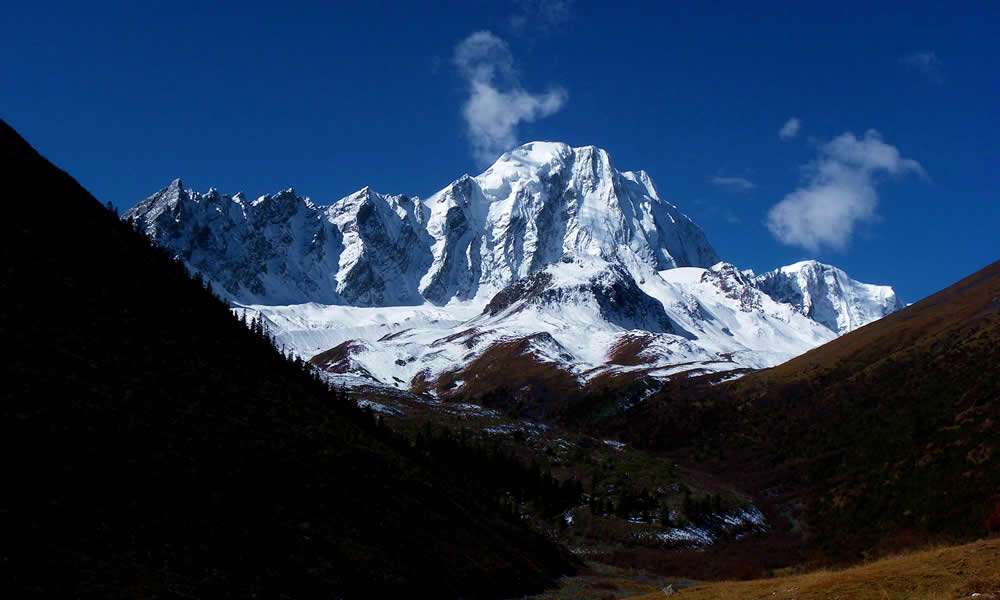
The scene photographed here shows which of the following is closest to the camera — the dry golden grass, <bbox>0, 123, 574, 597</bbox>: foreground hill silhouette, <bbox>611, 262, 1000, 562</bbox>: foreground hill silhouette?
the dry golden grass

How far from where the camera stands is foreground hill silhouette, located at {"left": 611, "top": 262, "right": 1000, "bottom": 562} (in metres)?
71.5

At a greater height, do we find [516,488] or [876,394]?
[876,394]

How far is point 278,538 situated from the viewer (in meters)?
36.3

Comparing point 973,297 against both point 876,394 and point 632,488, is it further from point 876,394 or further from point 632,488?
point 632,488

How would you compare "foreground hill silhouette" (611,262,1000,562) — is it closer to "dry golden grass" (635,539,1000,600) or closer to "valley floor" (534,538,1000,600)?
"dry golden grass" (635,539,1000,600)

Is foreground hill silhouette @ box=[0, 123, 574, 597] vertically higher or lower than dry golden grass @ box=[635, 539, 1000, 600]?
higher

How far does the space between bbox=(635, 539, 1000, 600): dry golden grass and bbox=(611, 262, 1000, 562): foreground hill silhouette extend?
34.1 ft

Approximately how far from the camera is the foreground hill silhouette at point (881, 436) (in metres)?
71.5

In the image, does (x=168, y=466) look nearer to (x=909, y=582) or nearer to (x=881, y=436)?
(x=909, y=582)

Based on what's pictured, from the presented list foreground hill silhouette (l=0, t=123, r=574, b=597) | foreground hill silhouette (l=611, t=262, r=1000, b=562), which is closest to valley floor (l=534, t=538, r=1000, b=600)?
foreground hill silhouette (l=611, t=262, r=1000, b=562)

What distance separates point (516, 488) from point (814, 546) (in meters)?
45.8

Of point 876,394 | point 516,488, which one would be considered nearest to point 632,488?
point 516,488

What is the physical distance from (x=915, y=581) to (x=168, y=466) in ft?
109

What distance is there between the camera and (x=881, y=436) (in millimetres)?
118875
